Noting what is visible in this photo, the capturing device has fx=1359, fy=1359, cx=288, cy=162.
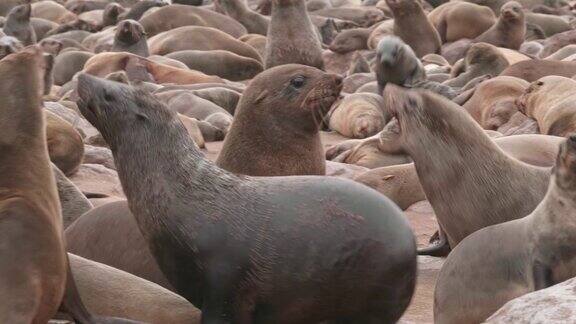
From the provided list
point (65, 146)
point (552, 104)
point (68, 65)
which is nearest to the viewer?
point (65, 146)

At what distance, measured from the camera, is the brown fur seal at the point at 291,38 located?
14.5m

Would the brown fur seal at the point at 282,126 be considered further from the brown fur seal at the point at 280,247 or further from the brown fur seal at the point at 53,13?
the brown fur seal at the point at 53,13

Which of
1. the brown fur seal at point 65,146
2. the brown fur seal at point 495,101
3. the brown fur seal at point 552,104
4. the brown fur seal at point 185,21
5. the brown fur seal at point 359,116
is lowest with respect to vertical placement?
the brown fur seal at point 185,21

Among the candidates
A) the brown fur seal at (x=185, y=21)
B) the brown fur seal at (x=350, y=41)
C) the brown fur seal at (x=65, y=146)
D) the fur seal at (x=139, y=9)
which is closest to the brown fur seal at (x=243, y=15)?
the brown fur seal at (x=185, y=21)

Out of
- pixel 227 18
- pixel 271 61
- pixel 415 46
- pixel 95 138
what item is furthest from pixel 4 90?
pixel 227 18

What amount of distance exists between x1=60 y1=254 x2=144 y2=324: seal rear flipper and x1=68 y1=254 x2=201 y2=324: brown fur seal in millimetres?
211

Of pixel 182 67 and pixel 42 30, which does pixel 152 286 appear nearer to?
pixel 182 67

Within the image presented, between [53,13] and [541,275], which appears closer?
[541,275]

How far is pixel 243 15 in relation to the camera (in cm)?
2309

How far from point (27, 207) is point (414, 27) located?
14.2 metres

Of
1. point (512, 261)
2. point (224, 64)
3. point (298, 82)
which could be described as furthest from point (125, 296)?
point (224, 64)

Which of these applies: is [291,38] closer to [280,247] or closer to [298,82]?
[298,82]

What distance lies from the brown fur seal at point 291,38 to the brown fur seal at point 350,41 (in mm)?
4879

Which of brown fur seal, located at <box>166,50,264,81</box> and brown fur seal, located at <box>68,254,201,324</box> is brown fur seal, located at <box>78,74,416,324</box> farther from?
brown fur seal, located at <box>166,50,264,81</box>
